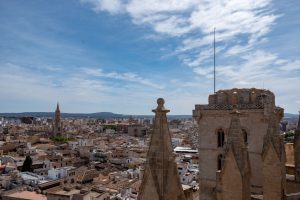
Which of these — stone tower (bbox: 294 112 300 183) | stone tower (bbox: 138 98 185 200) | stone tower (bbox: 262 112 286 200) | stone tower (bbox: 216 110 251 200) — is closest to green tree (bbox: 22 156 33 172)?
stone tower (bbox: 294 112 300 183)

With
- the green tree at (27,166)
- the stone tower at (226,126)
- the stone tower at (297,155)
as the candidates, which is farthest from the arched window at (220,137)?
the green tree at (27,166)

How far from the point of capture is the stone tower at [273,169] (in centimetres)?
1023

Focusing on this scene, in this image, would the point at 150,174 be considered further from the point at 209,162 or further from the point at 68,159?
the point at 68,159

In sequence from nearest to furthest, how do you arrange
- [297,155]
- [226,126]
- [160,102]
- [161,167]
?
[161,167] → [160,102] → [297,155] → [226,126]

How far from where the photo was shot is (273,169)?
1040cm

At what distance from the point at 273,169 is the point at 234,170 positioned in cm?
214

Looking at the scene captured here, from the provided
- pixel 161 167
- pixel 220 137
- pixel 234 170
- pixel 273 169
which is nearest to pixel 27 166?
pixel 220 137

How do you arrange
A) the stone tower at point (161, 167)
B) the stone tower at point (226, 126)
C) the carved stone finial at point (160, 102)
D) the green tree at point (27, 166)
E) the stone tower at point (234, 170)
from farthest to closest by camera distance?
the green tree at point (27, 166), the stone tower at point (226, 126), the stone tower at point (234, 170), the carved stone finial at point (160, 102), the stone tower at point (161, 167)

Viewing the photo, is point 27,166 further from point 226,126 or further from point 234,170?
point 234,170

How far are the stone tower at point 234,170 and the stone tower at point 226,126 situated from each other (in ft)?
22.8

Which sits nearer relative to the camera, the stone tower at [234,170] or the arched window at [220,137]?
the stone tower at [234,170]

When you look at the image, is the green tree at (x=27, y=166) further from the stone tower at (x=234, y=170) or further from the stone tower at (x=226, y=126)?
the stone tower at (x=234, y=170)

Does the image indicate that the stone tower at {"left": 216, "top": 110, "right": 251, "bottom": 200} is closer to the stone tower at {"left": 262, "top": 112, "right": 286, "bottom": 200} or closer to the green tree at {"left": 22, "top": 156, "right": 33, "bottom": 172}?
the stone tower at {"left": 262, "top": 112, "right": 286, "bottom": 200}

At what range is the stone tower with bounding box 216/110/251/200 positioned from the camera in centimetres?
878
